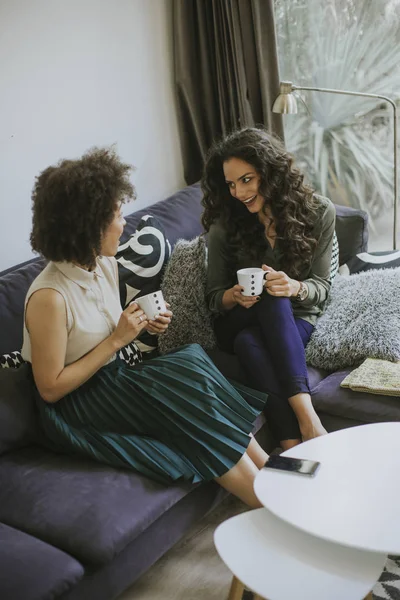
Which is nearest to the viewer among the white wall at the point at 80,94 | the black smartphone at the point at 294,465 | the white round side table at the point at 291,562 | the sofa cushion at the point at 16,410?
the white round side table at the point at 291,562

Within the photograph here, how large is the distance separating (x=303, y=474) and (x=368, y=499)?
0.17m

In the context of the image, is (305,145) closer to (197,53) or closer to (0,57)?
(197,53)

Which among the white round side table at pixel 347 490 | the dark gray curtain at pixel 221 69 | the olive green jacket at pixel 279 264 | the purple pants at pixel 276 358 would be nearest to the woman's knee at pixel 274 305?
the purple pants at pixel 276 358

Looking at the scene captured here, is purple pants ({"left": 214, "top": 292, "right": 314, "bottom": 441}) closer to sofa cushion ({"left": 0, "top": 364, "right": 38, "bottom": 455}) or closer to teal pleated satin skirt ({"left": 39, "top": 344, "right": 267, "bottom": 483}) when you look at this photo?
teal pleated satin skirt ({"left": 39, "top": 344, "right": 267, "bottom": 483})

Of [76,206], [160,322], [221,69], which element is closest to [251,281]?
[160,322]

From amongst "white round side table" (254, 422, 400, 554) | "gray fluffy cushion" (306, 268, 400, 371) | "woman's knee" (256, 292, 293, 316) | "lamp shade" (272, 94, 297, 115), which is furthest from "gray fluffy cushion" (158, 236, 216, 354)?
"white round side table" (254, 422, 400, 554)

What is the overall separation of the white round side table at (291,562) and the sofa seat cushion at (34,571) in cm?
35

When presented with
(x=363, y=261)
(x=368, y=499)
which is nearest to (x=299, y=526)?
(x=368, y=499)

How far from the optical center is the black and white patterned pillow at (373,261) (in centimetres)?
288

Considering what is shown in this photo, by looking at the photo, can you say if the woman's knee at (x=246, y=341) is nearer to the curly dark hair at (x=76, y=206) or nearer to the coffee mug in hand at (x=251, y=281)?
the coffee mug in hand at (x=251, y=281)

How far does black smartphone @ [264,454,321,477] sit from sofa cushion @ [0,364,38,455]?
736 mm

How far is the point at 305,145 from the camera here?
3.57 m

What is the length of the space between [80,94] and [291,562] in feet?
7.02

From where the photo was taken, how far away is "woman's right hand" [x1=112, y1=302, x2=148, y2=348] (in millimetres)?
2119
